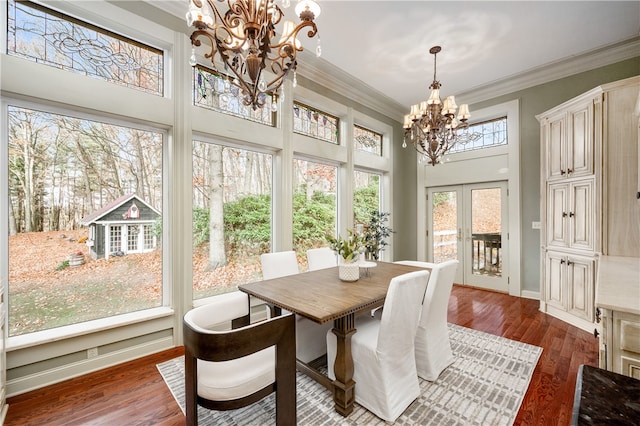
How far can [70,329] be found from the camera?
222cm

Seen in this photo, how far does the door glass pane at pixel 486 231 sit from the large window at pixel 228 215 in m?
3.73

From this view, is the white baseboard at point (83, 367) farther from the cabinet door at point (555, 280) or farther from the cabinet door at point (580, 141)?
the cabinet door at point (580, 141)

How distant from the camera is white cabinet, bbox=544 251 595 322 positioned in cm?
307

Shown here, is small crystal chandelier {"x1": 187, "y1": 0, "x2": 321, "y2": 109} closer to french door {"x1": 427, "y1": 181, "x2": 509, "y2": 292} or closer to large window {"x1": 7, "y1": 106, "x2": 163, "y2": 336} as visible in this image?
large window {"x1": 7, "y1": 106, "x2": 163, "y2": 336}

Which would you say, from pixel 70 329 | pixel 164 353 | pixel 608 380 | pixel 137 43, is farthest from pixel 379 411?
pixel 137 43

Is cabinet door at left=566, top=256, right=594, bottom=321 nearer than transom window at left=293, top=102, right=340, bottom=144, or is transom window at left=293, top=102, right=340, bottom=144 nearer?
cabinet door at left=566, top=256, right=594, bottom=321

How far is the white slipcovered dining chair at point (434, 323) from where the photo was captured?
6.65 feet

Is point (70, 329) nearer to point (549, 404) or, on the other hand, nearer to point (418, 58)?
point (549, 404)

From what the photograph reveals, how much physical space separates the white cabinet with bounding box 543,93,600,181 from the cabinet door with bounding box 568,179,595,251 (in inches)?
6.9

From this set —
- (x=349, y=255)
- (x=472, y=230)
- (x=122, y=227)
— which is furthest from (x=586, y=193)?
(x=122, y=227)

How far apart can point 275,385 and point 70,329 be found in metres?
1.94

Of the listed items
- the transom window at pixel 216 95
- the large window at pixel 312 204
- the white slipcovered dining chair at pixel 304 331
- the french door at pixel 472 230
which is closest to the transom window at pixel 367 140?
the large window at pixel 312 204

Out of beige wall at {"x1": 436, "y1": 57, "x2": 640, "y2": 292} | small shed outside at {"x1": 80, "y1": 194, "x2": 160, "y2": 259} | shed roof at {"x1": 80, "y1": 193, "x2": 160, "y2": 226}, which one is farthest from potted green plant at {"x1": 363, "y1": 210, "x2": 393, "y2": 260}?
shed roof at {"x1": 80, "y1": 193, "x2": 160, "y2": 226}

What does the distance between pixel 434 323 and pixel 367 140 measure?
12.4 feet
